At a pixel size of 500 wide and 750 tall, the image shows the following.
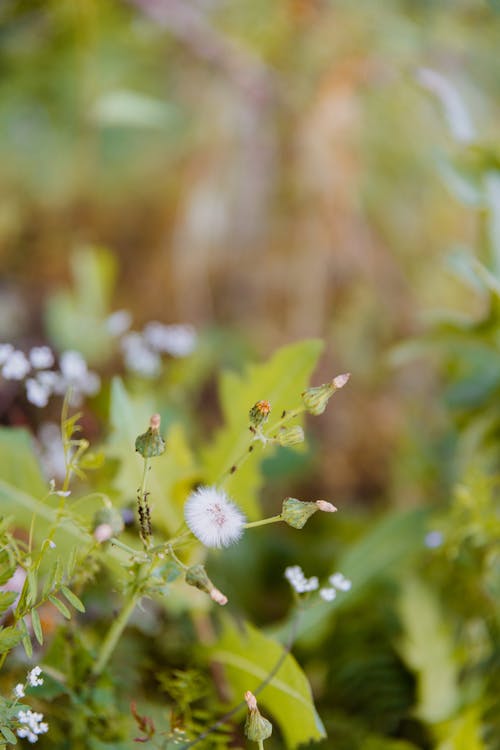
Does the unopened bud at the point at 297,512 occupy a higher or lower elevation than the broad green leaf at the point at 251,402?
higher

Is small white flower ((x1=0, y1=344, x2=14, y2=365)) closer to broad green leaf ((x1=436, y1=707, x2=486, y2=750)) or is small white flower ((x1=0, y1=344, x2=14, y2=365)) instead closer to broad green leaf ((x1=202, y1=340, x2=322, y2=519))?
broad green leaf ((x1=202, y1=340, x2=322, y2=519))

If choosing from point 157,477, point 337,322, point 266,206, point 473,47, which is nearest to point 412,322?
point 337,322

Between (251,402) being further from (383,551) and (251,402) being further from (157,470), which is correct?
(383,551)

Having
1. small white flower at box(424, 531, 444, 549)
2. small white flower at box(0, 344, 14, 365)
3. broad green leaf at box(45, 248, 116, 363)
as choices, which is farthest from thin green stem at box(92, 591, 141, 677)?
broad green leaf at box(45, 248, 116, 363)

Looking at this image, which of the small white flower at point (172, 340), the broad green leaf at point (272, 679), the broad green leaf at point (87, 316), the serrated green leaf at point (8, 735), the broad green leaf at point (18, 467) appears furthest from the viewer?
the broad green leaf at point (87, 316)

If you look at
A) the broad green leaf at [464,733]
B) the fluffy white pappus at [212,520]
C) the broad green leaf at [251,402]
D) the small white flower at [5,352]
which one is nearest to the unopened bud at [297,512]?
the fluffy white pappus at [212,520]

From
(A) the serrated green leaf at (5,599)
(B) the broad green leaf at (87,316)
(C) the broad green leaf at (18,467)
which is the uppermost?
(A) the serrated green leaf at (5,599)

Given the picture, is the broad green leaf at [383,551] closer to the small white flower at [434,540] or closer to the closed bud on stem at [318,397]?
the small white flower at [434,540]
